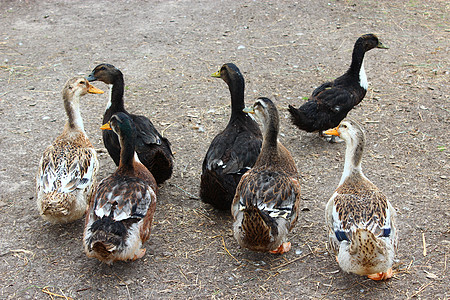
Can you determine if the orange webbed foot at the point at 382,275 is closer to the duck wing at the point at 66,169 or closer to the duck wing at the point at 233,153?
the duck wing at the point at 233,153

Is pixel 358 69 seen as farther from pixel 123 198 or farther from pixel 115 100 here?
pixel 123 198

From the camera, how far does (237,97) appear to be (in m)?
5.21

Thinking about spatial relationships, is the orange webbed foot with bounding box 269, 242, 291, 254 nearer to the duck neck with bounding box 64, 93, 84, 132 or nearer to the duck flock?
the duck flock

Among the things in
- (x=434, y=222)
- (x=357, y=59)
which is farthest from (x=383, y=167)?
(x=357, y=59)

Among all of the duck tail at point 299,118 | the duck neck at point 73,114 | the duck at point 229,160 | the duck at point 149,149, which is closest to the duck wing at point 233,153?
the duck at point 229,160

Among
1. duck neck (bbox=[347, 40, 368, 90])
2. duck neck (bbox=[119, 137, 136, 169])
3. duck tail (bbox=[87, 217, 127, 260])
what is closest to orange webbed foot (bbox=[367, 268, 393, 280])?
duck tail (bbox=[87, 217, 127, 260])

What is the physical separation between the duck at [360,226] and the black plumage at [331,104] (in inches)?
67.6

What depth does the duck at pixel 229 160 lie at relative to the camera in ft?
14.8

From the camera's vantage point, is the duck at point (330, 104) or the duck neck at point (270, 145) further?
the duck at point (330, 104)

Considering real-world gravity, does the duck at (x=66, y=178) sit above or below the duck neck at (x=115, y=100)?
below

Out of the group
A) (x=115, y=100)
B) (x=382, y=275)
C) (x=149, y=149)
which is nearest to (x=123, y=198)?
(x=149, y=149)

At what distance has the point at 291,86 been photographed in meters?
7.35

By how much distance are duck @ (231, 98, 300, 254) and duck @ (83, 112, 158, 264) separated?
86 cm

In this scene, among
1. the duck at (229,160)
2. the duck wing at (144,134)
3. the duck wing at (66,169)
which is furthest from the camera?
the duck wing at (144,134)
